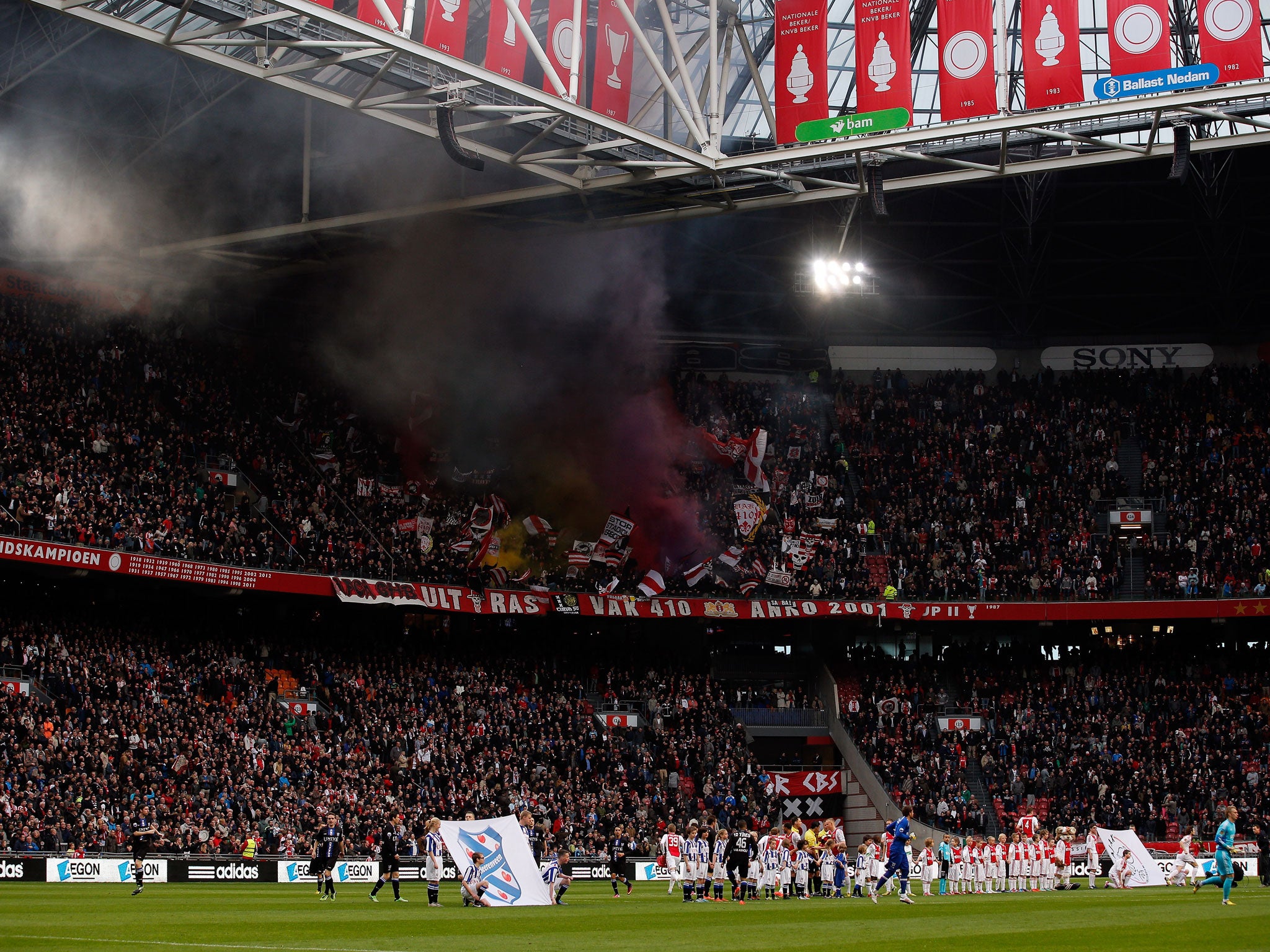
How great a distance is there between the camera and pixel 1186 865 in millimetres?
33938

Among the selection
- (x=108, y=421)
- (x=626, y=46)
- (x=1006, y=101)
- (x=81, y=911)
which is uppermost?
(x=626, y=46)

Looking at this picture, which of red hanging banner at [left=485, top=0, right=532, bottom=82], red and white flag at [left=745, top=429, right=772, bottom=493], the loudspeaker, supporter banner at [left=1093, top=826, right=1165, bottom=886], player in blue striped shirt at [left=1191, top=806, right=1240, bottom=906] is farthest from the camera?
red and white flag at [left=745, top=429, right=772, bottom=493]

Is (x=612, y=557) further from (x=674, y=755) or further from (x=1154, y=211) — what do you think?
(x=1154, y=211)

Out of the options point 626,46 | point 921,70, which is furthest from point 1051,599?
point 626,46

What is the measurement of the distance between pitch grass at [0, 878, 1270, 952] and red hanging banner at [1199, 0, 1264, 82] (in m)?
→ 16.9

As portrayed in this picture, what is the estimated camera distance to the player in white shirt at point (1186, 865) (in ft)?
109

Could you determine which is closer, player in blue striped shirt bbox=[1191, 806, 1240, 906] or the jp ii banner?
player in blue striped shirt bbox=[1191, 806, 1240, 906]

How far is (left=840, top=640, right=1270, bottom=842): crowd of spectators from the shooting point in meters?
47.1

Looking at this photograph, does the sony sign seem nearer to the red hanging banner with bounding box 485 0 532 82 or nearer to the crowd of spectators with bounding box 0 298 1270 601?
the crowd of spectators with bounding box 0 298 1270 601

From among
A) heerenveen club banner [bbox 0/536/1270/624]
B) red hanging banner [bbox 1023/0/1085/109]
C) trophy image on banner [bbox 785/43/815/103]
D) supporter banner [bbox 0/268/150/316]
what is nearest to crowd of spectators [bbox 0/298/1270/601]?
heerenveen club banner [bbox 0/536/1270/624]

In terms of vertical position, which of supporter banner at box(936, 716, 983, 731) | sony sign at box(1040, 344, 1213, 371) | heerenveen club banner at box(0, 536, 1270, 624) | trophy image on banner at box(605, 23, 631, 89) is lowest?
supporter banner at box(936, 716, 983, 731)

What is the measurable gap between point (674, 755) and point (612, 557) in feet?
25.5

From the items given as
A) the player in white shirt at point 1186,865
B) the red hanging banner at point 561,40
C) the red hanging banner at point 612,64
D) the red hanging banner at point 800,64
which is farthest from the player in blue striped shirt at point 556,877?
the red hanging banner at point 800,64

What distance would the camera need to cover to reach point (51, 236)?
43.7 metres
